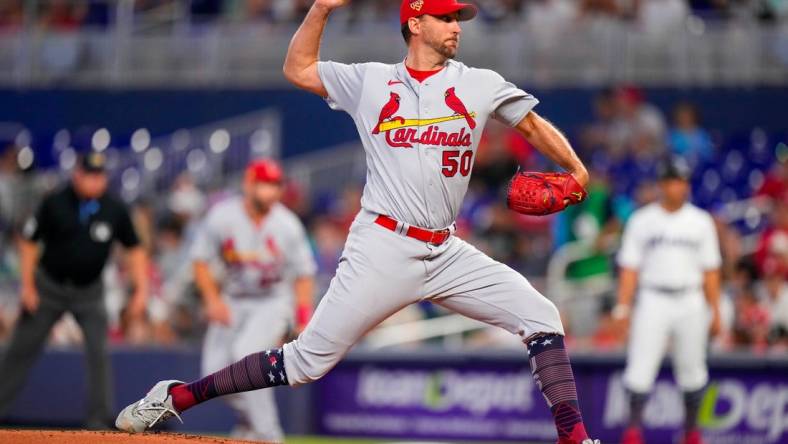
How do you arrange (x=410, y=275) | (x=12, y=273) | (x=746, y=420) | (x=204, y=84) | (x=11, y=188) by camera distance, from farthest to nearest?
(x=204, y=84), (x=11, y=188), (x=12, y=273), (x=746, y=420), (x=410, y=275)

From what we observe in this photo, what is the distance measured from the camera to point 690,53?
16.9 m

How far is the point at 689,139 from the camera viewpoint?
1577cm

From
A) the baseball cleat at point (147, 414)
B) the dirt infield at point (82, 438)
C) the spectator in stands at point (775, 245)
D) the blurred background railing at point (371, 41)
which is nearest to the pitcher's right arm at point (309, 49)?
the baseball cleat at point (147, 414)

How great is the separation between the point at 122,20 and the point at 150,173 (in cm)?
273

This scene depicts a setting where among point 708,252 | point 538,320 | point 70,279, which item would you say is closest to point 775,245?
point 708,252

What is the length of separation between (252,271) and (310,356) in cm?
365

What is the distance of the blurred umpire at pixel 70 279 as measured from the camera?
34.5 feet

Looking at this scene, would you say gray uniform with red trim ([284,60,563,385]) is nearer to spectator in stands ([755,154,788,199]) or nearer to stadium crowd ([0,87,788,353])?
stadium crowd ([0,87,788,353])

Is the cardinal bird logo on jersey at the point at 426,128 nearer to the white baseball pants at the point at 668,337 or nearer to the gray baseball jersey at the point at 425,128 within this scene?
the gray baseball jersey at the point at 425,128

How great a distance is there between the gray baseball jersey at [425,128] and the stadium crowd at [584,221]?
21.9 feet

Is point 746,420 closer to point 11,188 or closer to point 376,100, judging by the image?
point 376,100

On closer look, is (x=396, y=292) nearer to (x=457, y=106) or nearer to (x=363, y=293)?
(x=363, y=293)

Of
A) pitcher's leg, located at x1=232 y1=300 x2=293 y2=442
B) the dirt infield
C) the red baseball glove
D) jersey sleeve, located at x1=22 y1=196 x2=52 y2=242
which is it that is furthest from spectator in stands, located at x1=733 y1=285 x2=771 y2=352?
the dirt infield

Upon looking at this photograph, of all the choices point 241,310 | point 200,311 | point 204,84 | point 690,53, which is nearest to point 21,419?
point 200,311
